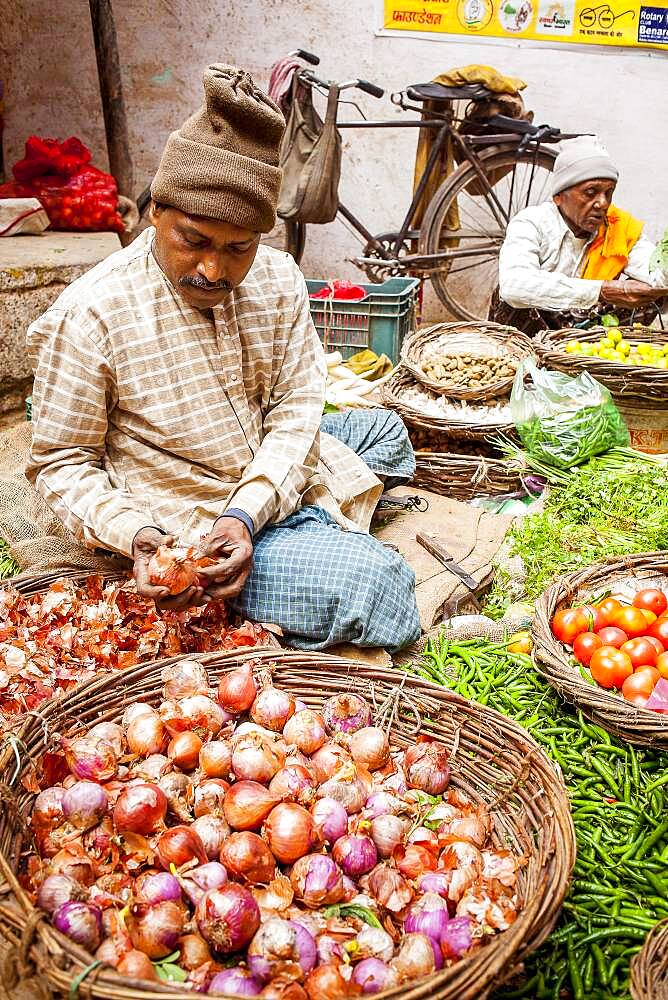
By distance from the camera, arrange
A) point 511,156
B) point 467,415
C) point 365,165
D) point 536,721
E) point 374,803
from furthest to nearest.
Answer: point 365,165
point 511,156
point 467,415
point 536,721
point 374,803

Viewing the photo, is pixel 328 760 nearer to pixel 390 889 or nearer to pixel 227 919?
pixel 390 889

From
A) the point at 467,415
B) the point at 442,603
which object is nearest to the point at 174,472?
the point at 442,603

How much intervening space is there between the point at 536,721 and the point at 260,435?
1.18 meters

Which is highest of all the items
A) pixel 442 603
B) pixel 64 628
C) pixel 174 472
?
pixel 174 472

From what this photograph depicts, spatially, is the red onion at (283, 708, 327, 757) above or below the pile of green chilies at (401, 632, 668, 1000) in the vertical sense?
above

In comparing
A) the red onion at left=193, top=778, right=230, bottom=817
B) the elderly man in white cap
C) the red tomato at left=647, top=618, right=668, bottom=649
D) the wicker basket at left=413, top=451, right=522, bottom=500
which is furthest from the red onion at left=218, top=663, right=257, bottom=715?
the elderly man in white cap

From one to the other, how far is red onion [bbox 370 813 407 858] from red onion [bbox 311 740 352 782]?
0.16m

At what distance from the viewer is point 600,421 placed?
3887 millimetres

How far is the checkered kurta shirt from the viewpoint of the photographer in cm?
233

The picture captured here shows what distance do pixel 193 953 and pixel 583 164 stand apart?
14.5 feet

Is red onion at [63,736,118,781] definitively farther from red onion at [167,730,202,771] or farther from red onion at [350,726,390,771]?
red onion at [350,726,390,771]

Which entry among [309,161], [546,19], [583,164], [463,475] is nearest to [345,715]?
[463,475]

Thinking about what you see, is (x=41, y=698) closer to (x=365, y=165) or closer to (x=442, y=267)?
(x=442, y=267)

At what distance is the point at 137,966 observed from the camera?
1328 mm
